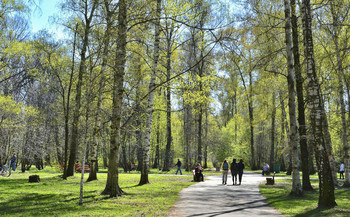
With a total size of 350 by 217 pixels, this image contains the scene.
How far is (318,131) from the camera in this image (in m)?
9.03

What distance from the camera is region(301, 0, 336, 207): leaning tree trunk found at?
8.77 meters

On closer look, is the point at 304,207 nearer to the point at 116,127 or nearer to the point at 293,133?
the point at 293,133

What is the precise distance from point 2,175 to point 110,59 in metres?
15.5

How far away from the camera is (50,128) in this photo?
35344mm

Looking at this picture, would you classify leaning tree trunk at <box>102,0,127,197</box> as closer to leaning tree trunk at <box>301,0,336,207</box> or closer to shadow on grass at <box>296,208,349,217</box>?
leaning tree trunk at <box>301,0,336,207</box>

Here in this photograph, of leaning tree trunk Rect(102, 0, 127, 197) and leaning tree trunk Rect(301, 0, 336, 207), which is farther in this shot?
leaning tree trunk Rect(102, 0, 127, 197)

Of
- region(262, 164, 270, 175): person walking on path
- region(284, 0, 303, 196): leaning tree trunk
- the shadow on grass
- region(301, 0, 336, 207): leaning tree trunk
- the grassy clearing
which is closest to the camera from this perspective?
the shadow on grass

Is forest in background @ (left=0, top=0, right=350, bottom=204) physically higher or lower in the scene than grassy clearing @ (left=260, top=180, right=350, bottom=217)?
higher

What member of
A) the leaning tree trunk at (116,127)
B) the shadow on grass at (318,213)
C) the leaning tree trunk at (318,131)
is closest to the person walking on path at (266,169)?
the leaning tree trunk at (318,131)

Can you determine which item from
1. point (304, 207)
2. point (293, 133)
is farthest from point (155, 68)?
point (304, 207)

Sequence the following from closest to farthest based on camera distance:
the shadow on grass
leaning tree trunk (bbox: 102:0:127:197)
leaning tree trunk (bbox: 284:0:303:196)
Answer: the shadow on grass
leaning tree trunk (bbox: 102:0:127:197)
leaning tree trunk (bbox: 284:0:303:196)

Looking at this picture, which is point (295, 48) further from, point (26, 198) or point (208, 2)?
point (26, 198)

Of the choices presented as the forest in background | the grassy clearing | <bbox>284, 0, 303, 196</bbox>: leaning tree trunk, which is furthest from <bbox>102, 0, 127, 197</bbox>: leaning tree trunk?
<bbox>284, 0, 303, 196</bbox>: leaning tree trunk

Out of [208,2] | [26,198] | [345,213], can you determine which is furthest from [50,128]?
[345,213]
